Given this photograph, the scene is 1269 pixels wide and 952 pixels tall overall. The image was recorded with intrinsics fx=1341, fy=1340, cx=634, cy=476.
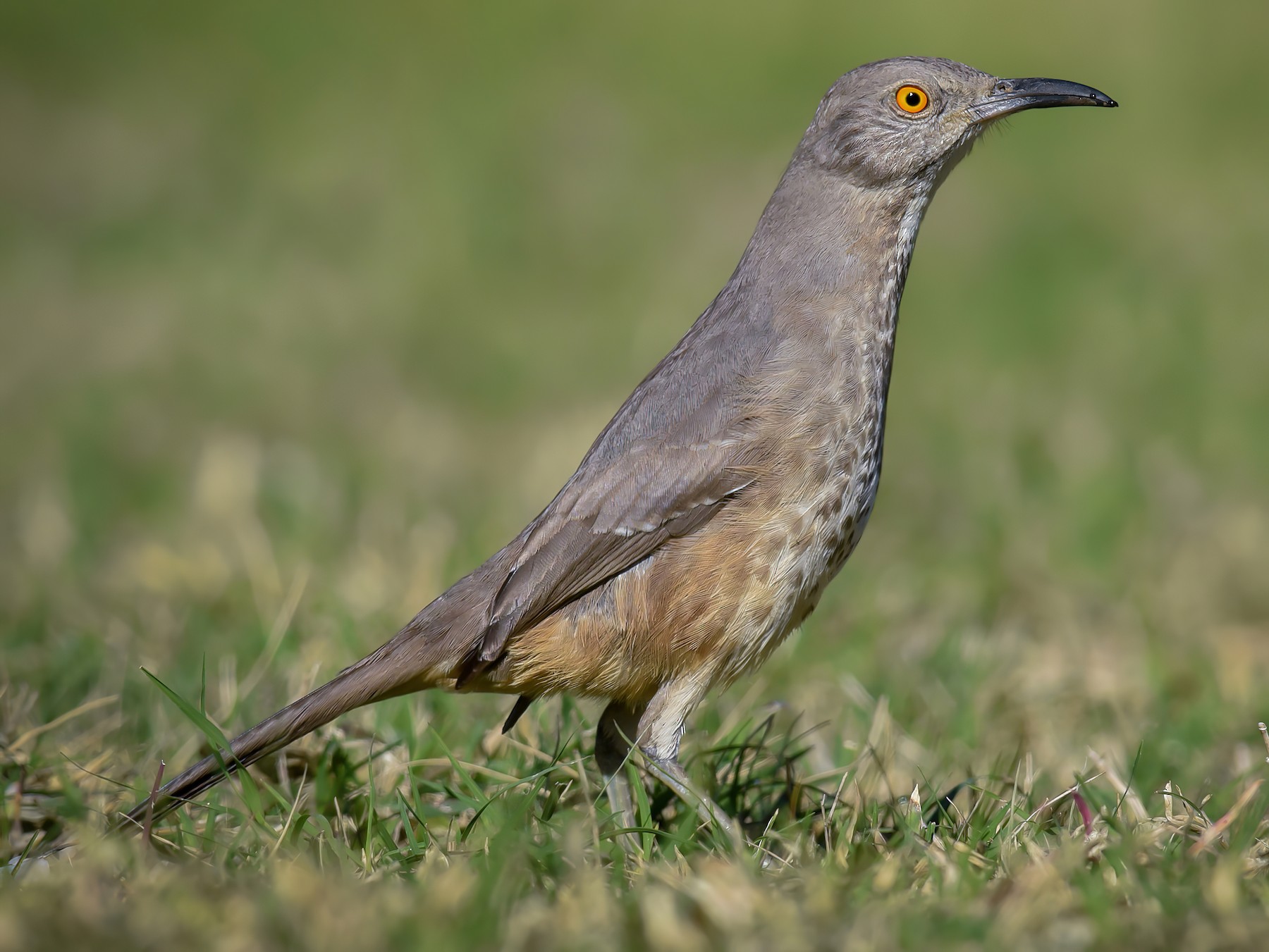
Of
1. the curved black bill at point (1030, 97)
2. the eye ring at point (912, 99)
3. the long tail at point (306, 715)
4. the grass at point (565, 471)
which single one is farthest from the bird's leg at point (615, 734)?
the curved black bill at point (1030, 97)

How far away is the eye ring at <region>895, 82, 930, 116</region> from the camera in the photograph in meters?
4.23

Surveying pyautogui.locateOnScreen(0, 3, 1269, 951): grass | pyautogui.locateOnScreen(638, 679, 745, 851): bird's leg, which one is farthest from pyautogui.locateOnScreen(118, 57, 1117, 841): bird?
pyautogui.locateOnScreen(0, 3, 1269, 951): grass

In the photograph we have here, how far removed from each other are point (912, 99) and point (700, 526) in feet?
5.10

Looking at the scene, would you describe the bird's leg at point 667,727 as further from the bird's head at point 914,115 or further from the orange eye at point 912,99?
the orange eye at point 912,99

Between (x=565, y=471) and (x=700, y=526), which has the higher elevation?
(x=700, y=526)

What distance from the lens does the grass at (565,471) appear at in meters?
2.90

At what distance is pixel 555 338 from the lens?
1051 centimetres

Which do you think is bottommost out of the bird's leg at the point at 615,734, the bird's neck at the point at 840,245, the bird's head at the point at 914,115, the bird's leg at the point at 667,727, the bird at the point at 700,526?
the bird's leg at the point at 615,734

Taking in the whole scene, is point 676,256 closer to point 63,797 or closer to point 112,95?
point 112,95

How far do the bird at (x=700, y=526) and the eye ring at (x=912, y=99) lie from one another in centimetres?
1

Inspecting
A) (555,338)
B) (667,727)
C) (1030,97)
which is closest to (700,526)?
(667,727)

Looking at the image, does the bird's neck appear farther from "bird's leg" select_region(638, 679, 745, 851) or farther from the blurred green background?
the blurred green background

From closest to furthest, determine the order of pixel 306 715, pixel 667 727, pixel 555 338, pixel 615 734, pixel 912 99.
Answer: pixel 306 715, pixel 667 727, pixel 615 734, pixel 912 99, pixel 555 338

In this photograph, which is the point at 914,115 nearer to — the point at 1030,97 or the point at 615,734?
the point at 1030,97
